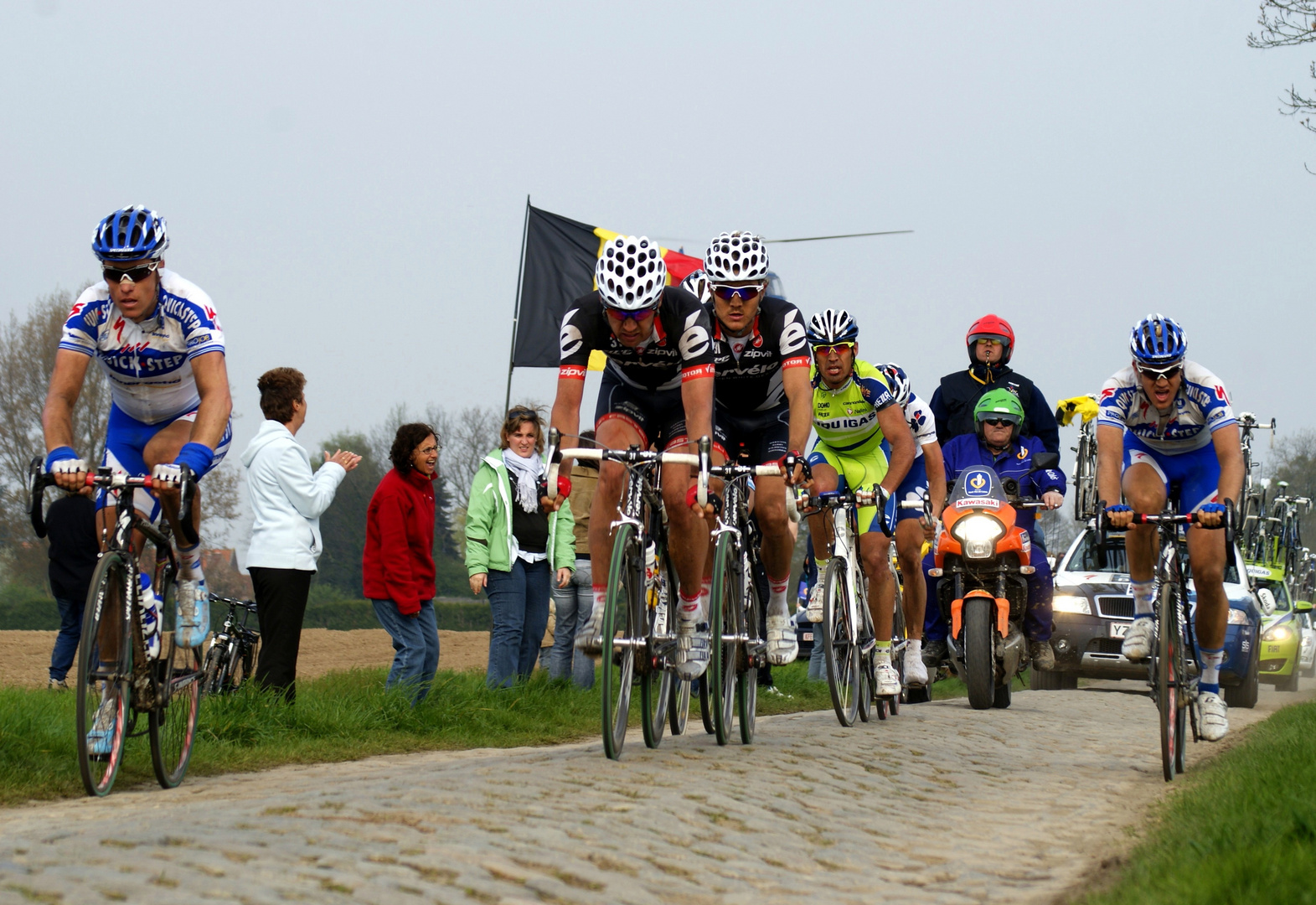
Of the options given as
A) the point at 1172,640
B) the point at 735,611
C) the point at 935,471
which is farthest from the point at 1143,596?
the point at 935,471

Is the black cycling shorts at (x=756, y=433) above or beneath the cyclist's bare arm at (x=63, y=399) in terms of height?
above

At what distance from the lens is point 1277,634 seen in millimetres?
20750

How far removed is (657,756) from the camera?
7336 mm

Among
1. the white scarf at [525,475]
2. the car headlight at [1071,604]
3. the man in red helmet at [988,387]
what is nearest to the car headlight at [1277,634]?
the car headlight at [1071,604]

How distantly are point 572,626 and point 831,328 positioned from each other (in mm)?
3718

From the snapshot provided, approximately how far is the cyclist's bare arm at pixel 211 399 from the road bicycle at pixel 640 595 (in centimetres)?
158

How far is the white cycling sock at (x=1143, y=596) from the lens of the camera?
28.5 ft

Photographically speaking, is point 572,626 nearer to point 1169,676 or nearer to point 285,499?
point 285,499

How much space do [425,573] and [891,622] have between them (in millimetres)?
3375

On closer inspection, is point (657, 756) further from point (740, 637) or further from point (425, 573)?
point (425, 573)

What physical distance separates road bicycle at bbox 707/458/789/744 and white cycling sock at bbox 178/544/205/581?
263 centimetres

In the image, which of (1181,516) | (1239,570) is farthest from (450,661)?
(1181,516)

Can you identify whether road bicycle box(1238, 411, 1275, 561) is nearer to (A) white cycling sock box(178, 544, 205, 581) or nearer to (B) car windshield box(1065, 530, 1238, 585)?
(B) car windshield box(1065, 530, 1238, 585)

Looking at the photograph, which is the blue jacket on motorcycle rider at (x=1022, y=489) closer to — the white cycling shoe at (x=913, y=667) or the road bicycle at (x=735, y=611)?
the white cycling shoe at (x=913, y=667)
